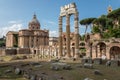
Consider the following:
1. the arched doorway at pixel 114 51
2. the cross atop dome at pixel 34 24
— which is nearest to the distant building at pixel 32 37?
the cross atop dome at pixel 34 24

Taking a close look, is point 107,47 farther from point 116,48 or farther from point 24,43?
point 24,43

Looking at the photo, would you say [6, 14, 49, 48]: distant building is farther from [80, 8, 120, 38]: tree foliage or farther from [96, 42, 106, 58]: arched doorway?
[96, 42, 106, 58]: arched doorway

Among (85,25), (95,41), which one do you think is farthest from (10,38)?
(95,41)

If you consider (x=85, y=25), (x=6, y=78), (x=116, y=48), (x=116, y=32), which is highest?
(x=85, y=25)

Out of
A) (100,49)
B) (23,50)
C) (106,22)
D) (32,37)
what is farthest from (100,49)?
(32,37)

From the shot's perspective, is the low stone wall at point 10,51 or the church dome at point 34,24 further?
the church dome at point 34,24

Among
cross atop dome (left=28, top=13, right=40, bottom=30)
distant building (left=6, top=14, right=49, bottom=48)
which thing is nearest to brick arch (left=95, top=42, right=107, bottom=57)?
distant building (left=6, top=14, right=49, bottom=48)

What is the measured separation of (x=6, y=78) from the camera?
15516 mm

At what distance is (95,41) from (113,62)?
57.7 feet

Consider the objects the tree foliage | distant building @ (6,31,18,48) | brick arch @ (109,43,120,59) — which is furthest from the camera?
distant building @ (6,31,18,48)

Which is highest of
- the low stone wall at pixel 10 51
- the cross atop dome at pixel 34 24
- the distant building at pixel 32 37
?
the cross atop dome at pixel 34 24

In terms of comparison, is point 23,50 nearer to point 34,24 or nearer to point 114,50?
point 34,24

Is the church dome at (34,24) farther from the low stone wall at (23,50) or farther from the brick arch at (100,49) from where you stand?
the brick arch at (100,49)

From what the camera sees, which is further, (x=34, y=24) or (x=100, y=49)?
(x=34, y=24)
